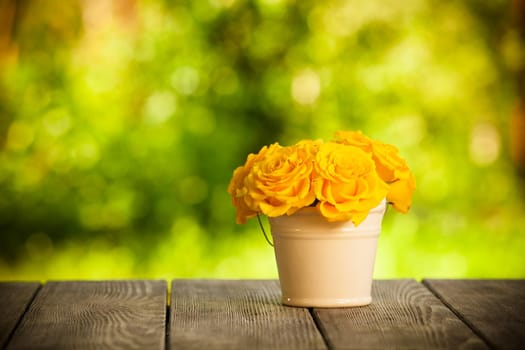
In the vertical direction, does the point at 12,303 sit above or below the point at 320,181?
below

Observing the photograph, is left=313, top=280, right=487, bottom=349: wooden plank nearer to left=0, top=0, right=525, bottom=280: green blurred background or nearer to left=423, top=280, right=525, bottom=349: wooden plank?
left=423, top=280, right=525, bottom=349: wooden plank

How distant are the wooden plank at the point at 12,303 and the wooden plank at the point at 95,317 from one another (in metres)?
0.01

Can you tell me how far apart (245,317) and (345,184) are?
24 centimetres

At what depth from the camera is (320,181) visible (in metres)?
1.21

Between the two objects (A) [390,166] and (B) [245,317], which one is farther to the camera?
(A) [390,166]

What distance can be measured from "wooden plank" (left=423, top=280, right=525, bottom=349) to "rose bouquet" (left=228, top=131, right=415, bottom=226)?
0.21 meters

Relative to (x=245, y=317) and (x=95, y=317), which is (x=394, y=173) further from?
(x=95, y=317)

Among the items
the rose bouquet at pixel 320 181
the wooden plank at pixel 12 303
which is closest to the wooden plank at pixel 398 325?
the rose bouquet at pixel 320 181

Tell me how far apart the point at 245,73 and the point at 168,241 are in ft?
2.51

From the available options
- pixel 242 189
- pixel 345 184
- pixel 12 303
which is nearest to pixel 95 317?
pixel 12 303

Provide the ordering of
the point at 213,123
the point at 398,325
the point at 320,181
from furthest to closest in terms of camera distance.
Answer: the point at 213,123 < the point at 320,181 < the point at 398,325

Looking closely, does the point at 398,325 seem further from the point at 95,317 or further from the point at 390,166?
the point at 95,317

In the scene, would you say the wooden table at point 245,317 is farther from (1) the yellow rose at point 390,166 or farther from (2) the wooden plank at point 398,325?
(1) the yellow rose at point 390,166

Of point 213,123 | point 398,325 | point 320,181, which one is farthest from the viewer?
point 213,123
